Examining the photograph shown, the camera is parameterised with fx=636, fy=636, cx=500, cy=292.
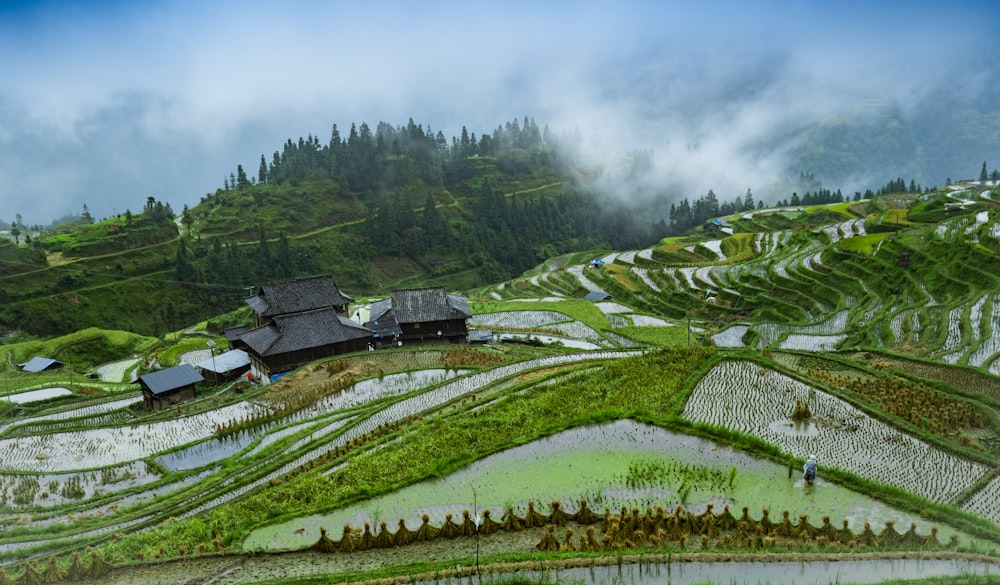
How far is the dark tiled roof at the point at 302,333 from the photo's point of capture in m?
29.0

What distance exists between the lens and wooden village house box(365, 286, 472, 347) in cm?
3462

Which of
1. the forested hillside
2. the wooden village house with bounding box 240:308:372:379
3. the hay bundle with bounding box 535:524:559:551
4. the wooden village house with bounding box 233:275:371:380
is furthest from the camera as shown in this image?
the forested hillside

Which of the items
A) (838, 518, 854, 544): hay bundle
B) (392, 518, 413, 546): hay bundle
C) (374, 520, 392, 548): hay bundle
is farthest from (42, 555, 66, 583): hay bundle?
(838, 518, 854, 544): hay bundle

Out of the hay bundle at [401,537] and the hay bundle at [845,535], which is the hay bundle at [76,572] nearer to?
the hay bundle at [401,537]

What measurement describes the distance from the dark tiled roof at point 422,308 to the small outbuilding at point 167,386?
10.0 metres

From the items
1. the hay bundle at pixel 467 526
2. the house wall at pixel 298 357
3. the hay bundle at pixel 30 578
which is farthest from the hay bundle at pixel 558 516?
the house wall at pixel 298 357

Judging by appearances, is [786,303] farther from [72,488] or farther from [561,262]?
[561,262]

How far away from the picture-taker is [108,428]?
22.2 metres

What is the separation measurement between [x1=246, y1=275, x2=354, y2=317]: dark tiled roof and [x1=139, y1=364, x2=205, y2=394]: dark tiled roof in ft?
17.7

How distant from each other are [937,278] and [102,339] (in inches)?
1992

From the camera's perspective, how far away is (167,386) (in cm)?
2633

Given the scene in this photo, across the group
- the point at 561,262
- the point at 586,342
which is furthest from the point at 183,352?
the point at 561,262

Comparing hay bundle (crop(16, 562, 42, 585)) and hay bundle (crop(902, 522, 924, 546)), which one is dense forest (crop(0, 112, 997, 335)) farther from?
hay bundle (crop(902, 522, 924, 546))

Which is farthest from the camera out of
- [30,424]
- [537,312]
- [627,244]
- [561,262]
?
[627,244]
